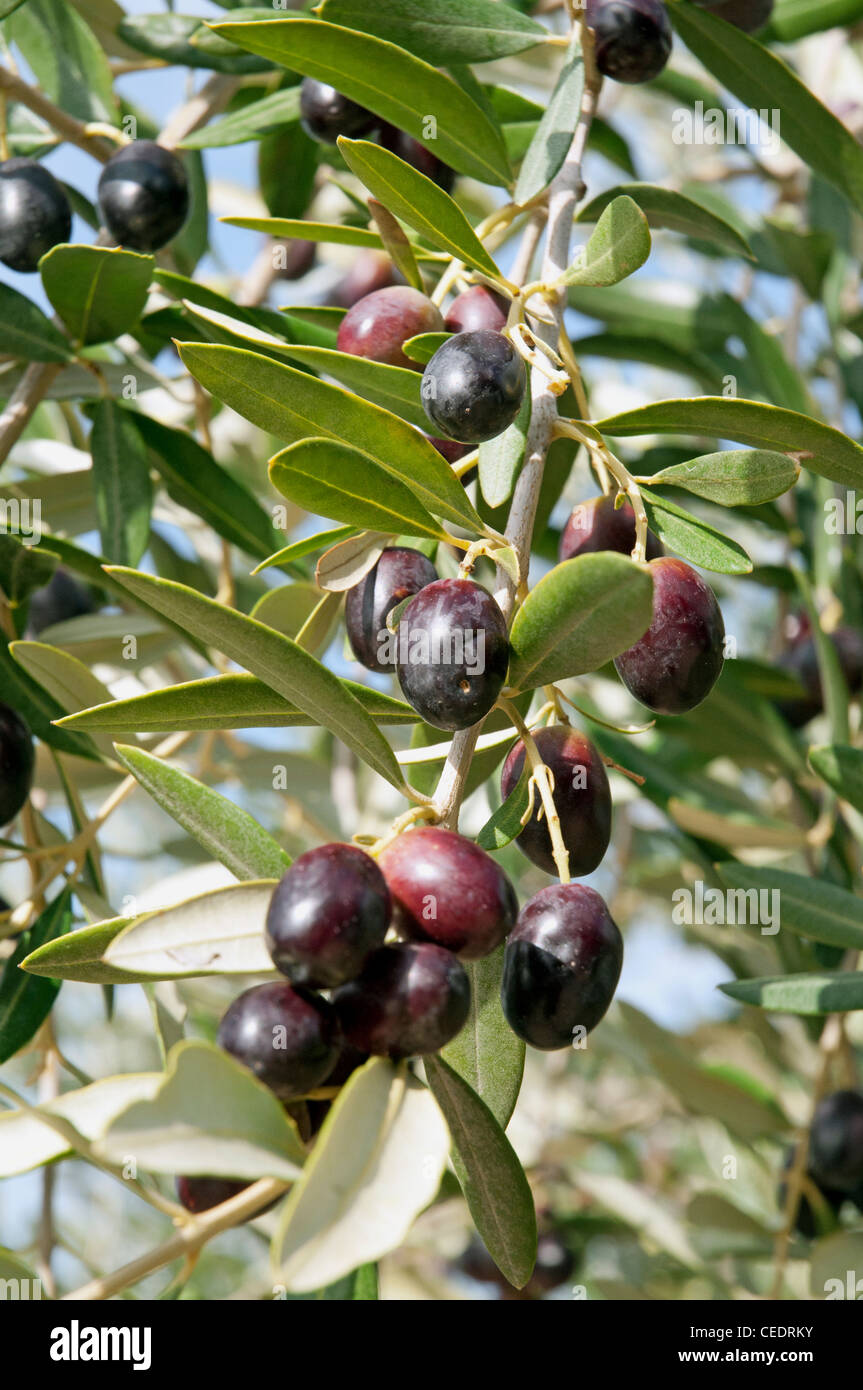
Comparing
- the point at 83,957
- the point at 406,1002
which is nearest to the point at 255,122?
the point at 83,957

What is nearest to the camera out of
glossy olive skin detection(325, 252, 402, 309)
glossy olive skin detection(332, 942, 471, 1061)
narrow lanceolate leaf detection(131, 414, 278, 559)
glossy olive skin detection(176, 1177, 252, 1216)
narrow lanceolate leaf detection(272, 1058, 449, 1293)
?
narrow lanceolate leaf detection(272, 1058, 449, 1293)

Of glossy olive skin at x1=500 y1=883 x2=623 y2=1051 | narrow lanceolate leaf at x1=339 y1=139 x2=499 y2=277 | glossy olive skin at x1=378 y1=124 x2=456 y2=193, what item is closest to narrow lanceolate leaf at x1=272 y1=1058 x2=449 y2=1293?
glossy olive skin at x1=500 y1=883 x2=623 y2=1051

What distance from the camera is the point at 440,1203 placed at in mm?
2236

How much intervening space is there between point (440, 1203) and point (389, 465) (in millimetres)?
1735

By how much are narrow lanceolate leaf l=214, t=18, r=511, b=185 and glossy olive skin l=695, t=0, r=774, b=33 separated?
0.52 meters

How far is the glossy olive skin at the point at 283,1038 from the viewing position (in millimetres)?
637

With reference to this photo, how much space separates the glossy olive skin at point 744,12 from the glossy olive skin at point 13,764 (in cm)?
111

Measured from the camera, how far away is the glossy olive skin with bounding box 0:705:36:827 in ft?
3.69

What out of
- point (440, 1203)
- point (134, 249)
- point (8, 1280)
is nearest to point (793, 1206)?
point (440, 1203)

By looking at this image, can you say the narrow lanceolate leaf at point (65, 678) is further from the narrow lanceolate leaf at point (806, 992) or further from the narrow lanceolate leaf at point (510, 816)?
the narrow lanceolate leaf at point (806, 992)

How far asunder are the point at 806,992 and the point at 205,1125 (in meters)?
0.75

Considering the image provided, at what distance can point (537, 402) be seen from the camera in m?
0.92

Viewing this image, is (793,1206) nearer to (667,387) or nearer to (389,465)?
(389,465)

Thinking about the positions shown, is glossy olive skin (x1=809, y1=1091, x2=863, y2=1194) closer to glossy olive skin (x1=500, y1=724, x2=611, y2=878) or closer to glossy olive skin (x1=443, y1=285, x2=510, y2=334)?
glossy olive skin (x1=500, y1=724, x2=611, y2=878)
